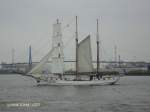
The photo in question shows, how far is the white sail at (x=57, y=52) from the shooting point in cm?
7169

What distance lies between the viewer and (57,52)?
238ft

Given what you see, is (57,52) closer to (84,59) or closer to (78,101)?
(84,59)

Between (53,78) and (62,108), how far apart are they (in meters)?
43.7

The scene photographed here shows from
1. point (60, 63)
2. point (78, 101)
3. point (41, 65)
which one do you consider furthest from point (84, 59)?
point (78, 101)

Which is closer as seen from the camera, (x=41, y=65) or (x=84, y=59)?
(x=41, y=65)

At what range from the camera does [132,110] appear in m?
29.5

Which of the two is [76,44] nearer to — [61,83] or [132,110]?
[61,83]

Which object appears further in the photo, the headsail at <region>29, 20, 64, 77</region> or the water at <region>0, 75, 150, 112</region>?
the headsail at <region>29, 20, 64, 77</region>

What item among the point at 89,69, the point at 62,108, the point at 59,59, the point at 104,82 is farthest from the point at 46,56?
the point at 62,108

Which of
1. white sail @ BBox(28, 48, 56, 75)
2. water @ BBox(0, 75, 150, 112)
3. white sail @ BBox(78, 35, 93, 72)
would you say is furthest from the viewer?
white sail @ BBox(78, 35, 93, 72)

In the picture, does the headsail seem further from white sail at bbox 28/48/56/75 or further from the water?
the water

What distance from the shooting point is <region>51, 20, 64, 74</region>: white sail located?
71.7m

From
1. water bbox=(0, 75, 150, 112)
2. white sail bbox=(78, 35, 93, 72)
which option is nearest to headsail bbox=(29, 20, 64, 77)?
white sail bbox=(78, 35, 93, 72)

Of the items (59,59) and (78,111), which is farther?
(59,59)
